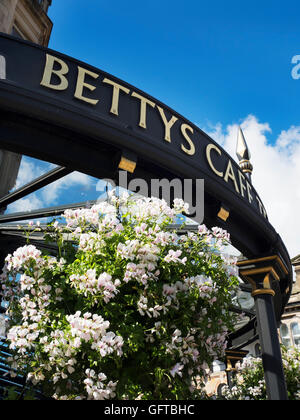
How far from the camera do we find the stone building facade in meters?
7.78

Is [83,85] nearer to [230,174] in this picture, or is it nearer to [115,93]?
[115,93]

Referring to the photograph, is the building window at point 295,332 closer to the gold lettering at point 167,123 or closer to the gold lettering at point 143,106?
the gold lettering at point 167,123

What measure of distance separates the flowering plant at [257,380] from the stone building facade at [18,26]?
7.41 m

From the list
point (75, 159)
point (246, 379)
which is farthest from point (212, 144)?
point (246, 379)

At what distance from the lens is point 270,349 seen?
4.61 metres

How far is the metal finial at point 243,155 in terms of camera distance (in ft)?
19.3

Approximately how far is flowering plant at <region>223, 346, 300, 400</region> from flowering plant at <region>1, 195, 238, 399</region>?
7.52 meters

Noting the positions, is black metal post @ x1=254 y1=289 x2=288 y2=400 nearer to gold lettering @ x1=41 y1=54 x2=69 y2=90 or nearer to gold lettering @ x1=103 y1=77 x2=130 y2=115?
gold lettering @ x1=103 y1=77 x2=130 y2=115

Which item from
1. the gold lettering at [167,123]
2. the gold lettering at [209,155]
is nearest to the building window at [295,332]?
the gold lettering at [209,155]

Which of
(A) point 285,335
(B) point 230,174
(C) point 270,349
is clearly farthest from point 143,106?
(A) point 285,335

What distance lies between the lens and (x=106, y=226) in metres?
3.02

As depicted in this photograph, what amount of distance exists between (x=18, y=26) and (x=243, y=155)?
6611 mm

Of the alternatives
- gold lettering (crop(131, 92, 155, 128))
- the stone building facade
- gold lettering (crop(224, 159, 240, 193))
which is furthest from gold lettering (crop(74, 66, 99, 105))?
the stone building facade
